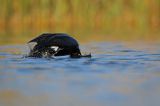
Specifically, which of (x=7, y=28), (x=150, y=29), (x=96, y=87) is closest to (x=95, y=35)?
(x=150, y=29)

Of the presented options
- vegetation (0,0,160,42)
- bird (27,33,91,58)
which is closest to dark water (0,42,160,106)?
bird (27,33,91,58)

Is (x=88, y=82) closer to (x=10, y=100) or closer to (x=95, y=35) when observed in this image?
(x=10, y=100)

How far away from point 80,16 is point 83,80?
382 inches

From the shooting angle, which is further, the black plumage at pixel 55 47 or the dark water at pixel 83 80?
the black plumage at pixel 55 47

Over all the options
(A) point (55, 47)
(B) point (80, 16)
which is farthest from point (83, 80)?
(B) point (80, 16)

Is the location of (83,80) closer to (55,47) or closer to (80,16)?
(55,47)

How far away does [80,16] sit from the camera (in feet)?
54.7

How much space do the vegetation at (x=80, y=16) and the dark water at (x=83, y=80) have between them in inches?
239

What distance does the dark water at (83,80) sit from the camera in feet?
19.5

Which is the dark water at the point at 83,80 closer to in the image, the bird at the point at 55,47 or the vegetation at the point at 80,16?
the bird at the point at 55,47

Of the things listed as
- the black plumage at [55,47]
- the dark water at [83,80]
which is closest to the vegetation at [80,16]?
the black plumage at [55,47]

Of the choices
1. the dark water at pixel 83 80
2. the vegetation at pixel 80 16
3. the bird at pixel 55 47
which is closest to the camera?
the dark water at pixel 83 80

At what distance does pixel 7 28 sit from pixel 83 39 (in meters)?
3.91

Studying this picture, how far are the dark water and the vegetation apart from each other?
6.06 metres
